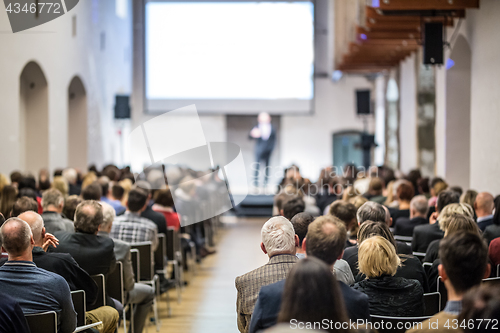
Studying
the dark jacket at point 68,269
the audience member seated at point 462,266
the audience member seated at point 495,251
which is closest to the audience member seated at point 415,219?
the audience member seated at point 495,251

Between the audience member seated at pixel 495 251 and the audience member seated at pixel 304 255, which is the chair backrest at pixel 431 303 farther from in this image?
the audience member seated at pixel 495 251

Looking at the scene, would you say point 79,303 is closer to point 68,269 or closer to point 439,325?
point 68,269

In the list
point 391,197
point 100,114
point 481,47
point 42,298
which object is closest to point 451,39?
point 481,47

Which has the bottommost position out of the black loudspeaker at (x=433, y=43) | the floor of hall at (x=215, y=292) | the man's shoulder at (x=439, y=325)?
the floor of hall at (x=215, y=292)

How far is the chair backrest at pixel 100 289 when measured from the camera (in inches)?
135

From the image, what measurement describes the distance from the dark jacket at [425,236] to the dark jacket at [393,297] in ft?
5.20

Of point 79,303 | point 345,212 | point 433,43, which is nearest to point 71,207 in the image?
point 79,303

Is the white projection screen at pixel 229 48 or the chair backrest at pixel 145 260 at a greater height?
the white projection screen at pixel 229 48

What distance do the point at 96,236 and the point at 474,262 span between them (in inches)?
98.9

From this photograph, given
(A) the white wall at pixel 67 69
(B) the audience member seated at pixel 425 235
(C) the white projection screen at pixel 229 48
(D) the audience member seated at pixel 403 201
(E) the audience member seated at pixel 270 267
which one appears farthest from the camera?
(C) the white projection screen at pixel 229 48

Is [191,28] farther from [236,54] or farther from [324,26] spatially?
[324,26]

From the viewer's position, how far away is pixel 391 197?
6277 millimetres

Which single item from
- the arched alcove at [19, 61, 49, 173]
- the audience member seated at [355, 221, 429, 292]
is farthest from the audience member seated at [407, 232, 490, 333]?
the arched alcove at [19, 61, 49, 173]

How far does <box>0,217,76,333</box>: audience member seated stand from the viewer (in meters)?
2.71
